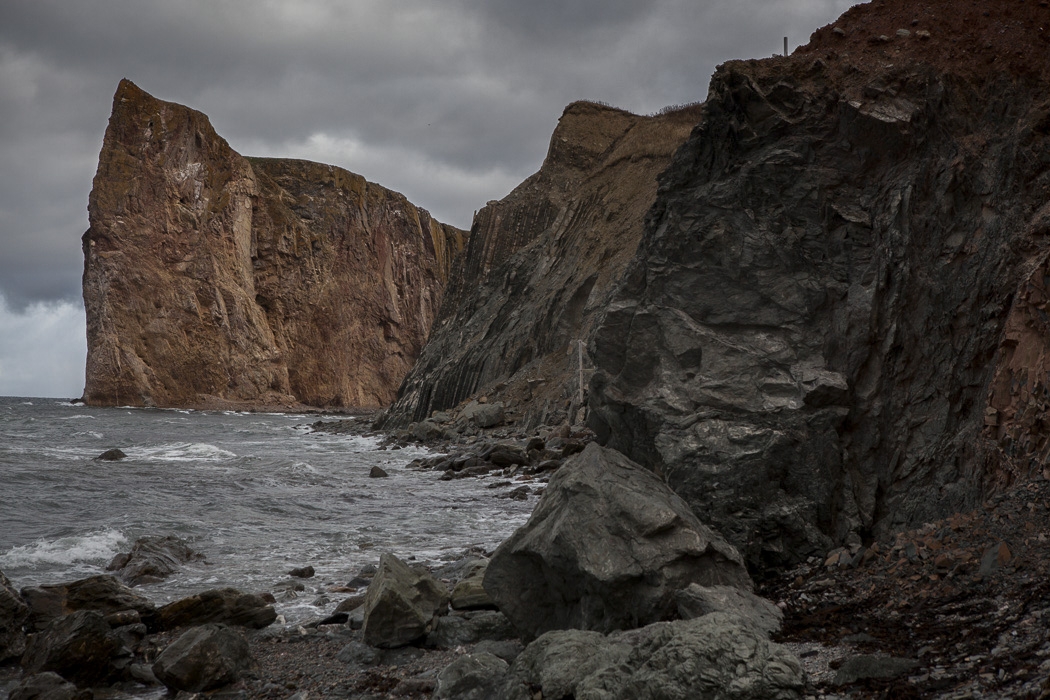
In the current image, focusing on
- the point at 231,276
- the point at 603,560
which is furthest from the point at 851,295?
the point at 231,276

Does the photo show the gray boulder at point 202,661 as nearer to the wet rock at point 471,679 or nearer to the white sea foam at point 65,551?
the wet rock at point 471,679

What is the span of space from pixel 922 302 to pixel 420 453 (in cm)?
1851

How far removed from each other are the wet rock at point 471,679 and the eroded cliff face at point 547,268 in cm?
1745

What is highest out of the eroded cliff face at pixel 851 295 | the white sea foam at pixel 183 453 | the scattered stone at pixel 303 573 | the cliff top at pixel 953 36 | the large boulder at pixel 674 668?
the cliff top at pixel 953 36

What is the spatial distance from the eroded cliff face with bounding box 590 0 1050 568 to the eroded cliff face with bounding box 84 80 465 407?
6967 cm

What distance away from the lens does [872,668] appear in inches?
148

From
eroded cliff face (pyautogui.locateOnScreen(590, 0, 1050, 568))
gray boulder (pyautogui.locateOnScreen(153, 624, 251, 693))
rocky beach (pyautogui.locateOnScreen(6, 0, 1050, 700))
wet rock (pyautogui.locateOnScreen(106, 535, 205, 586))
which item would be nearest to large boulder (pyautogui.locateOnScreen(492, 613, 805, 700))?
rocky beach (pyautogui.locateOnScreen(6, 0, 1050, 700))

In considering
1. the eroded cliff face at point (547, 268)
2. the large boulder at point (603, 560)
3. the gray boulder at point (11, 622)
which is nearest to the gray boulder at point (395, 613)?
the large boulder at point (603, 560)

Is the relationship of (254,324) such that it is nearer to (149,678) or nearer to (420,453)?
(420,453)

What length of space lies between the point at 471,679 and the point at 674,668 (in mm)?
1404

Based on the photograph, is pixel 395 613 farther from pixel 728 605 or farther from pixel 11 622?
pixel 11 622

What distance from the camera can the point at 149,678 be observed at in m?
5.38

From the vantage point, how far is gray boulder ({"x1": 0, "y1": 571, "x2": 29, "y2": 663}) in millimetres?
5742

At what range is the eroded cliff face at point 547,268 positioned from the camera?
28.5 meters
